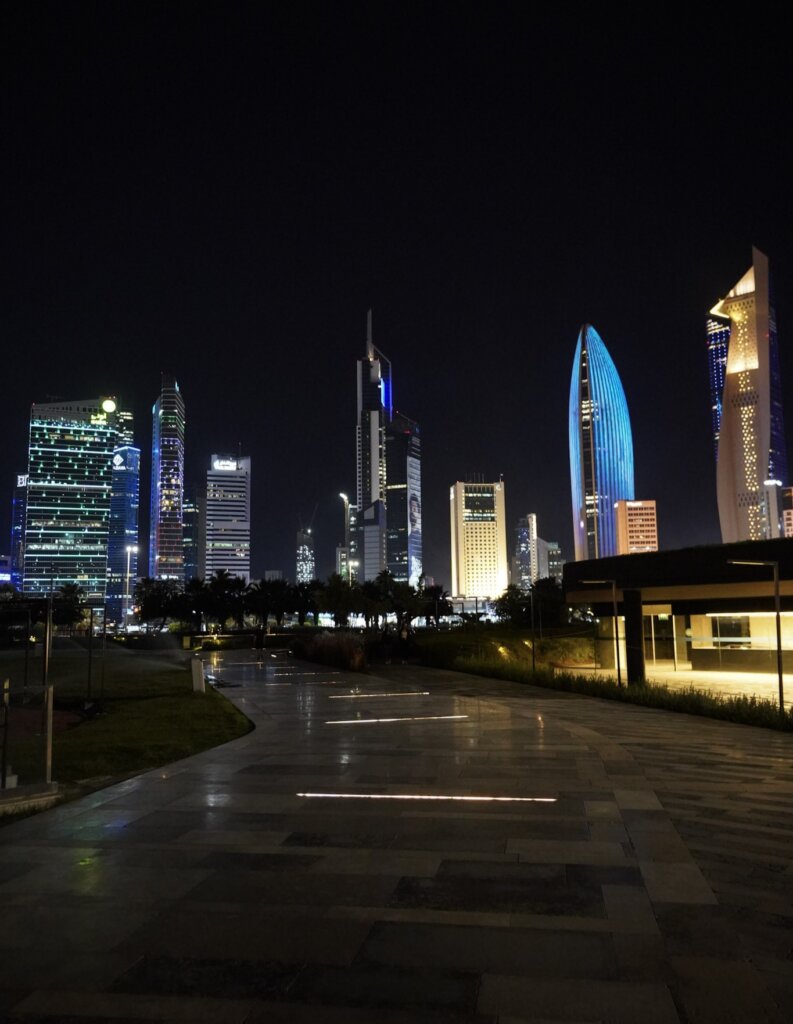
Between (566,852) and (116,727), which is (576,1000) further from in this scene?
(116,727)

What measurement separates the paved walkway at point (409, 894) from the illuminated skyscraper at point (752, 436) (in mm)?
196393

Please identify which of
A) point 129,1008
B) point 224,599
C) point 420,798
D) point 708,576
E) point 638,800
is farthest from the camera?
point 224,599

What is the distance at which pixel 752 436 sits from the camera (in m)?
196

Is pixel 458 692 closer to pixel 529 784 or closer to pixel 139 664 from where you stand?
pixel 529 784

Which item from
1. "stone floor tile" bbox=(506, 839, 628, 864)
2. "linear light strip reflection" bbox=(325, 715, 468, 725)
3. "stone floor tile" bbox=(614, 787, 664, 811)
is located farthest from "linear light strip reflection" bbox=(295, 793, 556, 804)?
"linear light strip reflection" bbox=(325, 715, 468, 725)

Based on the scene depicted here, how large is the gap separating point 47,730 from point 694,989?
8.19 metres

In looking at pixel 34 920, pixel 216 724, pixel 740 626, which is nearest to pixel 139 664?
pixel 216 724

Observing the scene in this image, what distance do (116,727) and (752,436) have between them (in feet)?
677

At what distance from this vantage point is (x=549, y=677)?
26641mm

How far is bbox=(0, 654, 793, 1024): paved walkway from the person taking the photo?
427 cm

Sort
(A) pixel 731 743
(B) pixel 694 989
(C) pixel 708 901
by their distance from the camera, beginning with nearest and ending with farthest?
(B) pixel 694 989, (C) pixel 708 901, (A) pixel 731 743

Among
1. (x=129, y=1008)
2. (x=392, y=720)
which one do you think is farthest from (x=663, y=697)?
(x=129, y=1008)

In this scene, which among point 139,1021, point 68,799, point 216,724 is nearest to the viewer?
point 139,1021

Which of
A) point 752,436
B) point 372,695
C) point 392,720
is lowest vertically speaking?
point 372,695
